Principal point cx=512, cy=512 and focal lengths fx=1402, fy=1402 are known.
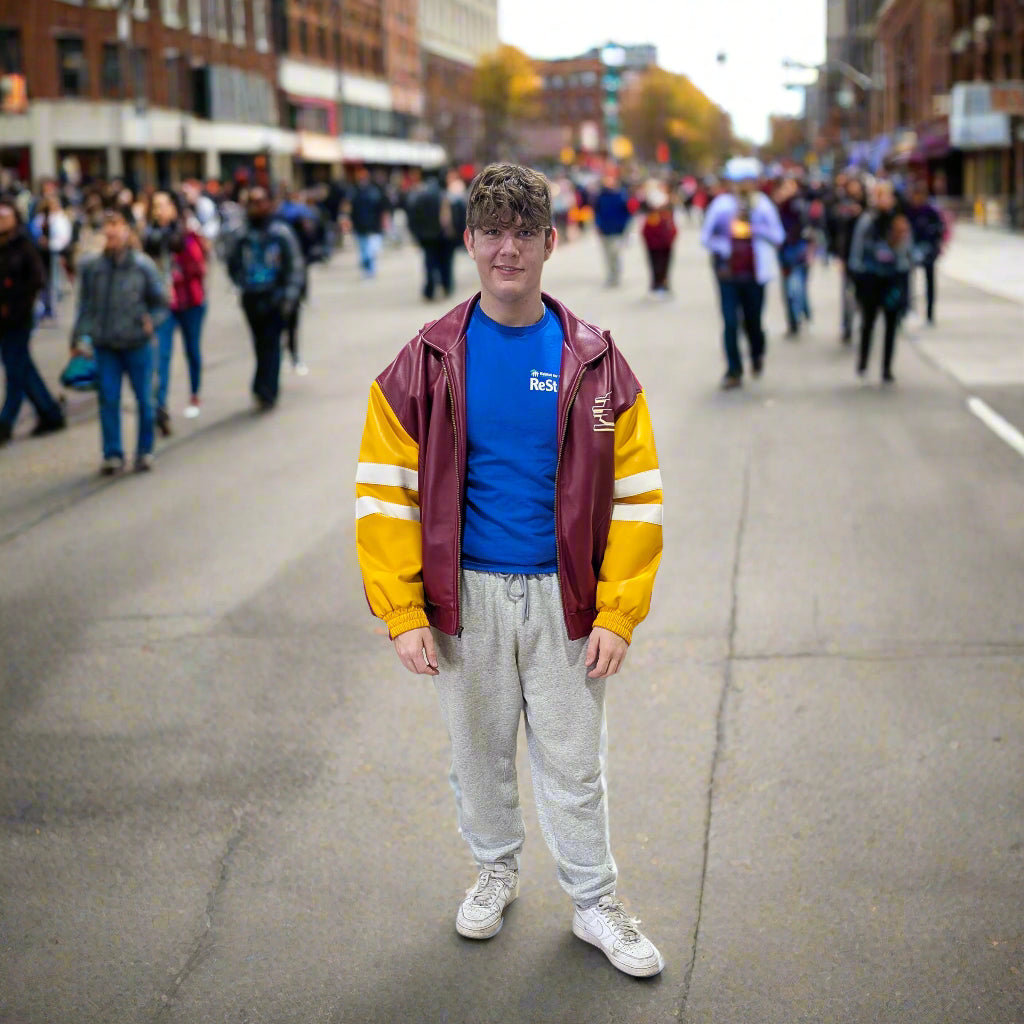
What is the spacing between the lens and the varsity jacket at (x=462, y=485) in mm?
3342

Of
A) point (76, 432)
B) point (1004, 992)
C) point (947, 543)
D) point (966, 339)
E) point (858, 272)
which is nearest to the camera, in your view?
point (1004, 992)

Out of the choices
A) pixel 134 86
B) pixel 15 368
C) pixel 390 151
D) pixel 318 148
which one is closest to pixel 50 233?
pixel 15 368

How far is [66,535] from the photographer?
341 inches

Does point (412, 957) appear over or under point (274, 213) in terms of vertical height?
under

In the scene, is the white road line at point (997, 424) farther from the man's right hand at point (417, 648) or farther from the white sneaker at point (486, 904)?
the man's right hand at point (417, 648)

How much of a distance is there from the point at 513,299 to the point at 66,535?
6.05 m

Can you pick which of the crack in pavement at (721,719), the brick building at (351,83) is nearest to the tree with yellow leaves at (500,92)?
the brick building at (351,83)

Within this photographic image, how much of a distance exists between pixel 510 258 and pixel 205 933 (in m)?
2.10

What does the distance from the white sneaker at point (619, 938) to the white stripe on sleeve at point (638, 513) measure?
1.07 m

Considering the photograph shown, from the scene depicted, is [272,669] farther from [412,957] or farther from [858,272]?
[858,272]

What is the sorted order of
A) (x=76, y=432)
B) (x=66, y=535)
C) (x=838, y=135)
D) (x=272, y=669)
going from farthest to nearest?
(x=838, y=135)
(x=76, y=432)
(x=66, y=535)
(x=272, y=669)

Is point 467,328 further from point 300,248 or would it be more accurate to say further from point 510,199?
point 300,248

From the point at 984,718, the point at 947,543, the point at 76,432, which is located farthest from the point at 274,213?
the point at 984,718

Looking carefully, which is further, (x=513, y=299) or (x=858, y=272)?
(x=858, y=272)
